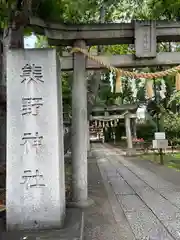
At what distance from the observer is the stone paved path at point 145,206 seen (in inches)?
175

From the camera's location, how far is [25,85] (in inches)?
173

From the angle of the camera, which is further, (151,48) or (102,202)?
(102,202)

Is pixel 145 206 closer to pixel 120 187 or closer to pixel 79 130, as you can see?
pixel 79 130

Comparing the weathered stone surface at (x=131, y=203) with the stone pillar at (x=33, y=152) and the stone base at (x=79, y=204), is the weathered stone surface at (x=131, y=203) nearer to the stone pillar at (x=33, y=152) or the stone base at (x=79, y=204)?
the stone base at (x=79, y=204)

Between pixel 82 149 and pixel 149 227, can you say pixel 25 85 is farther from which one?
pixel 149 227

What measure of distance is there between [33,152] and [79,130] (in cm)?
191

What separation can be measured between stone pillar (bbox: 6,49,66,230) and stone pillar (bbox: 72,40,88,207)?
1.62 metres

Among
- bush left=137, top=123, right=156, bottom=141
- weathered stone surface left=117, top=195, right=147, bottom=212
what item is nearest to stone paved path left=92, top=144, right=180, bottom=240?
weathered stone surface left=117, top=195, right=147, bottom=212

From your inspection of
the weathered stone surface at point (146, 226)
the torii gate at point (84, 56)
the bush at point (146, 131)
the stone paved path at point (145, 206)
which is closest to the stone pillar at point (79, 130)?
the torii gate at point (84, 56)

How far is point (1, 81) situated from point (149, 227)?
4.34m

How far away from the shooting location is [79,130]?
6.03 m

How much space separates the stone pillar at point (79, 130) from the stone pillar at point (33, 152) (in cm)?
162

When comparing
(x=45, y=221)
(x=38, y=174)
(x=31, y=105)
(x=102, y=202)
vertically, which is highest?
(x=31, y=105)

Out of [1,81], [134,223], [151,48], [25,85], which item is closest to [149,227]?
[134,223]
